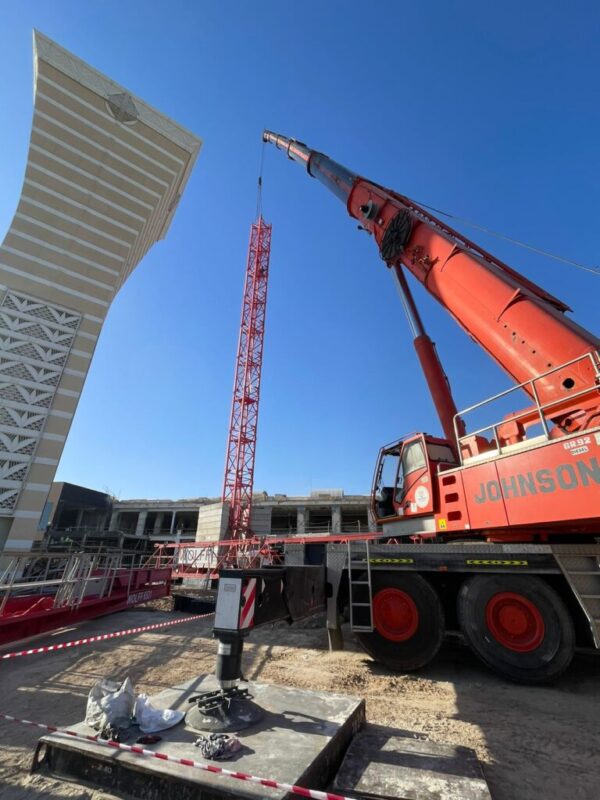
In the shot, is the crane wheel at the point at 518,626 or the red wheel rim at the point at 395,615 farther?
the red wheel rim at the point at 395,615

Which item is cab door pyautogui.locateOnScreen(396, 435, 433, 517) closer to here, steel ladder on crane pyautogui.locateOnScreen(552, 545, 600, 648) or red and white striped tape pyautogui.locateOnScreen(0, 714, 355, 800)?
steel ladder on crane pyautogui.locateOnScreen(552, 545, 600, 648)

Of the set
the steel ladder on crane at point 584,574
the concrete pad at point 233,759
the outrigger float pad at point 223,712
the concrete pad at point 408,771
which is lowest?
the concrete pad at point 408,771

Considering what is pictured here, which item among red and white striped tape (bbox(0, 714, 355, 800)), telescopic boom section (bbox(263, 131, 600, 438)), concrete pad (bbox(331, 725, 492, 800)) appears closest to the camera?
red and white striped tape (bbox(0, 714, 355, 800))

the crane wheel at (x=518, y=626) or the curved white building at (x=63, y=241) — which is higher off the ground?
the curved white building at (x=63, y=241)

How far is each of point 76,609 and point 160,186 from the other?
19.4 metres

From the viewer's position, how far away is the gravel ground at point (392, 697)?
10.1 ft

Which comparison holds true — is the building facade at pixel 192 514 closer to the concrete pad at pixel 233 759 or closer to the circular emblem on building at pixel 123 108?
the circular emblem on building at pixel 123 108

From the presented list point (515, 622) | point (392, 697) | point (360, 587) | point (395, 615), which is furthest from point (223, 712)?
point (515, 622)

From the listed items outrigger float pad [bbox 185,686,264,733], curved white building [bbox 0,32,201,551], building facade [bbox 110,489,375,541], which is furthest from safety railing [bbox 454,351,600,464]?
building facade [bbox 110,489,375,541]

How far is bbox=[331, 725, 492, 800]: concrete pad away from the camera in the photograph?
248cm

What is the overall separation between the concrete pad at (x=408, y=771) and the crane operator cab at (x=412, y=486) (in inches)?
146

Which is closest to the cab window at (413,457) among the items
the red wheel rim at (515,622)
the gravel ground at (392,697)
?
the red wheel rim at (515,622)

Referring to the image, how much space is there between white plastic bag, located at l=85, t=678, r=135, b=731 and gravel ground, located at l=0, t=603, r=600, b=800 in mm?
369

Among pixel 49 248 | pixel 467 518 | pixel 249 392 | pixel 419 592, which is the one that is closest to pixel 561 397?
pixel 467 518
